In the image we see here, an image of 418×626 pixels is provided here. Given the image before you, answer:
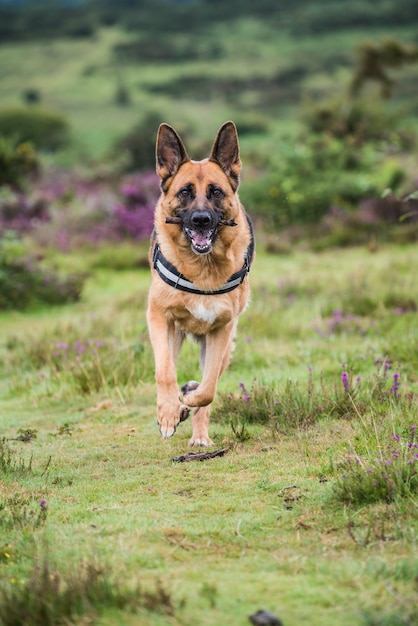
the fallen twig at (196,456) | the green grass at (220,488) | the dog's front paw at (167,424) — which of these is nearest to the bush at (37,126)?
the green grass at (220,488)

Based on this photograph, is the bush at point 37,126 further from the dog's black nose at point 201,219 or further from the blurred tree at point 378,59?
the dog's black nose at point 201,219

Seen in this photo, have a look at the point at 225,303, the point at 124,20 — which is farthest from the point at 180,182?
the point at 124,20

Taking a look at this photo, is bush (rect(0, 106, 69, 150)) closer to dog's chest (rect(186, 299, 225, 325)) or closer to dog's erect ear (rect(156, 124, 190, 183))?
dog's erect ear (rect(156, 124, 190, 183))

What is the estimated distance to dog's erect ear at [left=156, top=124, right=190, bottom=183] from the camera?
6.01 meters

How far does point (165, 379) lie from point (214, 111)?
5234 centimetres

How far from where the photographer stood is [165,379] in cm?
582

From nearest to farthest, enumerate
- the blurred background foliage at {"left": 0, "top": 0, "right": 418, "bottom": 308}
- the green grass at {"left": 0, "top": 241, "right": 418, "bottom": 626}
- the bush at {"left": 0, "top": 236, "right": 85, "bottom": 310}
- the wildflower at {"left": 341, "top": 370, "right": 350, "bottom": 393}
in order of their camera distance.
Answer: the green grass at {"left": 0, "top": 241, "right": 418, "bottom": 626}, the wildflower at {"left": 341, "top": 370, "right": 350, "bottom": 393}, the bush at {"left": 0, "top": 236, "right": 85, "bottom": 310}, the blurred background foliage at {"left": 0, "top": 0, "right": 418, "bottom": 308}

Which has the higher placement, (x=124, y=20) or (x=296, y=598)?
(x=124, y=20)

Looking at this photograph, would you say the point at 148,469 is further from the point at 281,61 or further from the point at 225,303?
the point at 281,61

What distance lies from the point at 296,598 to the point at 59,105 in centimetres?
5926

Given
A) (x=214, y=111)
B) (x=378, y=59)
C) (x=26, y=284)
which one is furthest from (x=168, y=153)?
(x=214, y=111)

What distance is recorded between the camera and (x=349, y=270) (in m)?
13.8

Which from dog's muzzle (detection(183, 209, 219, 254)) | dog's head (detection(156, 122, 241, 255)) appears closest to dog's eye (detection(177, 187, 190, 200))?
dog's head (detection(156, 122, 241, 255))

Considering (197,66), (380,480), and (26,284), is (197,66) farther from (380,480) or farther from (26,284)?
(380,480)
